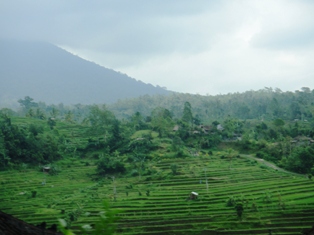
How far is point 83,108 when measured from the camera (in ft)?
375

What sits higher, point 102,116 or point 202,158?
point 102,116

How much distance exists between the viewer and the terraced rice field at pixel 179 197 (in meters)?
24.2

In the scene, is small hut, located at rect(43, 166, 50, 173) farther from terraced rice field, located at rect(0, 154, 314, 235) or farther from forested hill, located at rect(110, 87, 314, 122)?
forested hill, located at rect(110, 87, 314, 122)

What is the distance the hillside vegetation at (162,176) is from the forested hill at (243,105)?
20.6 metres

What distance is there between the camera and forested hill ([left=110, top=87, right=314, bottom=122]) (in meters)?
77.5

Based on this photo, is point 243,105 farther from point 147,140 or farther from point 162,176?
point 162,176

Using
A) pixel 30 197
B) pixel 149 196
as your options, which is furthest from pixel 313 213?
pixel 30 197

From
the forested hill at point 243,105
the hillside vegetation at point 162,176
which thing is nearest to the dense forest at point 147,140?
the hillside vegetation at point 162,176

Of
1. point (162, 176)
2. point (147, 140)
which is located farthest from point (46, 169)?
point (147, 140)

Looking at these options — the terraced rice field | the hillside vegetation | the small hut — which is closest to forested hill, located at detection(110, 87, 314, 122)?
the hillside vegetation

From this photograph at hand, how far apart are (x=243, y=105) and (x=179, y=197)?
2485 inches

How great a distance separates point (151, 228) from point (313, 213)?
1036 cm

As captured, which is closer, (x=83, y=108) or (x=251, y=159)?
(x=251, y=159)

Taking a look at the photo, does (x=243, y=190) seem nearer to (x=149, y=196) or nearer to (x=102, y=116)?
(x=149, y=196)
